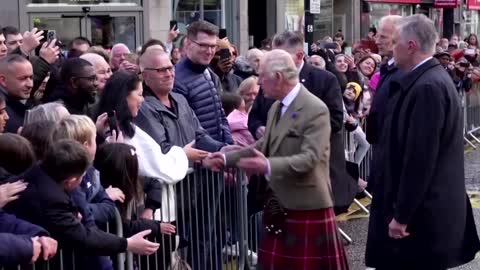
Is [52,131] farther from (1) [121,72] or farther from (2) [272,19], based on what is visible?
(2) [272,19]

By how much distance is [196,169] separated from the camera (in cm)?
597

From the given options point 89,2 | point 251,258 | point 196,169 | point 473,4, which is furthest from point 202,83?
point 473,4

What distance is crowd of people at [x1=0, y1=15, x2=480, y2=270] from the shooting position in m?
4.14

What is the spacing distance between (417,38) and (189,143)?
1835 millimetres

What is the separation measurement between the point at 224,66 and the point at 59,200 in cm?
480

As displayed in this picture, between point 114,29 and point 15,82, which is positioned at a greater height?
point 114,29

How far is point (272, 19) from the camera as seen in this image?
2203 cm

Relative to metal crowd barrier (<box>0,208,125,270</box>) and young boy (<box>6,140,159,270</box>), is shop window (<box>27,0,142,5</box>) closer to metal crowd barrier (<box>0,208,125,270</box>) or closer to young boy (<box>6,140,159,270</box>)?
metal crowd barrier (<box>0,208,125,270</box>)

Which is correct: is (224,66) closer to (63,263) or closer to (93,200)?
(93,200)

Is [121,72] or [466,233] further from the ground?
[121,72]

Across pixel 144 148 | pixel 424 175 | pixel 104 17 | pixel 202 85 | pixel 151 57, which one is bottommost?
pixel 424 175

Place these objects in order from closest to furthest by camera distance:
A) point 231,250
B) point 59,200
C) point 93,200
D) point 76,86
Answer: point 59,200
point 93,200
point 76,86
point 231,250

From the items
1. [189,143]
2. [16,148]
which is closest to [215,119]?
[189,143]

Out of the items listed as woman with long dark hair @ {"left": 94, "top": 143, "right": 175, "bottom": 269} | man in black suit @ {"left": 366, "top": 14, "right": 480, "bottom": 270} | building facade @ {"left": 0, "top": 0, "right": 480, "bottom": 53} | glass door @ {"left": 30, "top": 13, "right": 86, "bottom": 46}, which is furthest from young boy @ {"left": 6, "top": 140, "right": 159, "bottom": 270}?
glass door @ {"left": 30, "top": 13, "right": 86, "bottom": 46}
